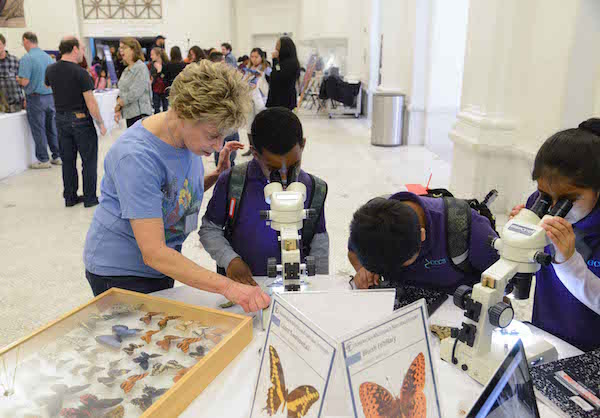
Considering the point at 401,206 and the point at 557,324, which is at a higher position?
the point at 401,206

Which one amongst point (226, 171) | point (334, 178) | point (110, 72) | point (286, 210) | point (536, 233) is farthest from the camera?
point (110, 72)

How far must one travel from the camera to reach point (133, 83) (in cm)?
493

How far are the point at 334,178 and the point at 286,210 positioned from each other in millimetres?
4377

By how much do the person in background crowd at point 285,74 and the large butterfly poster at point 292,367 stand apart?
18.0ft

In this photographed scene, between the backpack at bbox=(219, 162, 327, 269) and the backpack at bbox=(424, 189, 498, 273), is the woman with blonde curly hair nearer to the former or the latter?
the backpack at bbox=(219, 162, 327, 269)

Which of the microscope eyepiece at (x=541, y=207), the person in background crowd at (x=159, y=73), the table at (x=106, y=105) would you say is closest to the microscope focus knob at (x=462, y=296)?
the microscope eyepiece at (x=541, y=207)

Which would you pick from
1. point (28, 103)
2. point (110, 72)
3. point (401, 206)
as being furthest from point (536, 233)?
point (110, 72)

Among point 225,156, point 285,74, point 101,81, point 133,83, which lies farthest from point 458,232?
point 101,81

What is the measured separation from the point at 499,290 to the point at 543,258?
11cm

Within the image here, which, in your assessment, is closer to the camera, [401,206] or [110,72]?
[401,206]

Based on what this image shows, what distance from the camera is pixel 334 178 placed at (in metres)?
5.56

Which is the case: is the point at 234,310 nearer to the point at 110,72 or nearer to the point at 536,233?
the point at 536,233

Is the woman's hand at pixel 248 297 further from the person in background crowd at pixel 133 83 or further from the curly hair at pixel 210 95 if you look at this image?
the person in background crowd at pixel 133 83

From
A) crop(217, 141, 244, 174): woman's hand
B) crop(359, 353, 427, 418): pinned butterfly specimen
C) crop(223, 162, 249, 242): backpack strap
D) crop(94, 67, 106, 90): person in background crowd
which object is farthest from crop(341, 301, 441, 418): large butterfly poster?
crop(94, 67, 106, 90): person in background crowd
